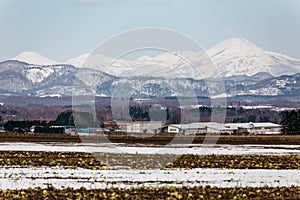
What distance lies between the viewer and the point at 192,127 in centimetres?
13475

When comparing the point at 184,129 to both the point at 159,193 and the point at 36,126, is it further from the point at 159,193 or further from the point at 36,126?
the point at 159,193

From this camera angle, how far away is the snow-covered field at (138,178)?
2291 cm

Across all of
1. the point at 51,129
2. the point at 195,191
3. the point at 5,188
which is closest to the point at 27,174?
the point at 5,188

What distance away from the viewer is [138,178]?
25156mm

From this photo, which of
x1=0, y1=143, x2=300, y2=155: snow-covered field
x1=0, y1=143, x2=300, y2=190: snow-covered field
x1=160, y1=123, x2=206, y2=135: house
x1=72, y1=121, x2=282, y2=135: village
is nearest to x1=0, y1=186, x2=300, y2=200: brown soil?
x1=0, y1=143, x2=300, y2=190: snow-covered field

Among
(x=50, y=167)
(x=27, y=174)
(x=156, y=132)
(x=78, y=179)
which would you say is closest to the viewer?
(x=78, y=179)

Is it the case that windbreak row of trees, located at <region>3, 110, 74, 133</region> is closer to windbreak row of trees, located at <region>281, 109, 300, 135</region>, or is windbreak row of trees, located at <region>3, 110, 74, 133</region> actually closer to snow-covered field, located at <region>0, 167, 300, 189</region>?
windbreak row of trees, located at <region>281, 109, 300, 135</region>

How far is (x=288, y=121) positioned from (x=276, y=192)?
10437cm

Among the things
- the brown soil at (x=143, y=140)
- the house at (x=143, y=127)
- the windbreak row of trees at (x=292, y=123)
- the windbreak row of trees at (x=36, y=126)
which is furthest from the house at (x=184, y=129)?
the brown soil at (x=143, y=140)

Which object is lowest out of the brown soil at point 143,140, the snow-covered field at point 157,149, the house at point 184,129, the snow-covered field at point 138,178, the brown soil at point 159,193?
the brown soil at point 159,193

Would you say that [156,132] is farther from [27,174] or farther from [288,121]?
[27,174]

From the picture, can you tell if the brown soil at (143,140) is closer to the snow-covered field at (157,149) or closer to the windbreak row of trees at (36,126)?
the snow-covered field at (157,149)

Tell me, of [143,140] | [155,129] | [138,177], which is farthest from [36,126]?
[138,177]

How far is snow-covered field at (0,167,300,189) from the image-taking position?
902 inches
